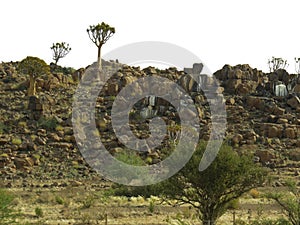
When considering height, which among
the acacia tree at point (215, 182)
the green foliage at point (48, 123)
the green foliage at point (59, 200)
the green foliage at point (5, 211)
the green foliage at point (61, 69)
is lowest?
the green foliage at point (59, 200)

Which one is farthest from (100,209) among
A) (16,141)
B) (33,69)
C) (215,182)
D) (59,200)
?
(33,69)

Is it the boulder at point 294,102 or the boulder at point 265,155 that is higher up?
the boulder at point 294,102

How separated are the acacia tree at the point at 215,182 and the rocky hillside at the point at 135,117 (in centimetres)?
2016

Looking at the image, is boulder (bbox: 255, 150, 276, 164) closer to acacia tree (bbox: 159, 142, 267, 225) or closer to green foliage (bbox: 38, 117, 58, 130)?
green foliage (bbox: 38, 117, 58, 130)

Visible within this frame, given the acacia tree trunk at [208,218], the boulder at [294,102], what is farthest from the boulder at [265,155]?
the acacia tree trunk at [208,218]

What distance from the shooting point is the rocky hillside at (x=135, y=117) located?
44250mm

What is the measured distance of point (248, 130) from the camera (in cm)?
5116

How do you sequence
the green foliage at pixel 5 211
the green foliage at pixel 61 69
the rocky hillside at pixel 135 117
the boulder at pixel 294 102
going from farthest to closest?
the green foliage at pixel 61 69 → the boulder at pixel 294 102 → the rocky hillside at pixel 135 117 → the green foliage at pixel 5 211

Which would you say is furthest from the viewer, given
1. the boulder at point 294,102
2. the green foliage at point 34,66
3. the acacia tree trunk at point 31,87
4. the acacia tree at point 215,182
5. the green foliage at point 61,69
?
the green foliage at point 61,69

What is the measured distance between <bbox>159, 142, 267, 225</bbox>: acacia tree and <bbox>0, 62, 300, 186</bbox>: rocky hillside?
20.2 meters

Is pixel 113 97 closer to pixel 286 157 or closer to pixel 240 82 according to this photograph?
pixel 240 82

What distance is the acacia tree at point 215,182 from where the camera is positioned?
19.9 meters

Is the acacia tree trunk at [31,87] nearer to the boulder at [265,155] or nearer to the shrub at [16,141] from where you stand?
the shrub at [16,141]

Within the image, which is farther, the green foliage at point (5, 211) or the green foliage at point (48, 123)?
the green foliage at point (48, 123)
